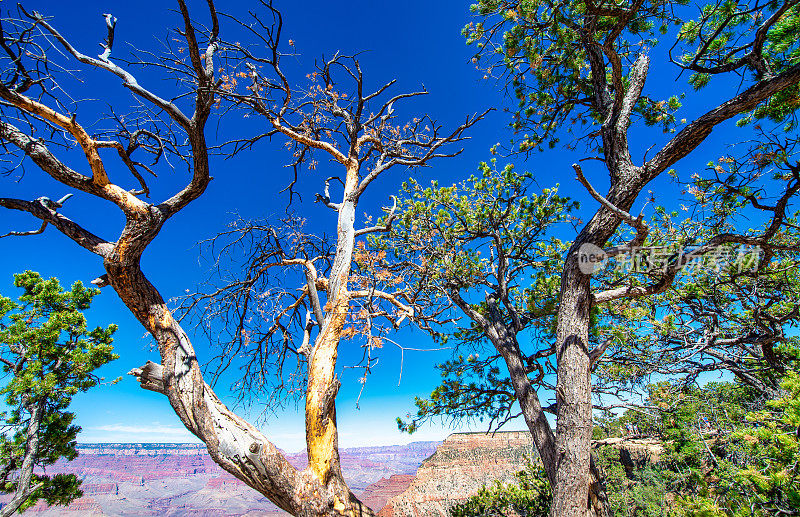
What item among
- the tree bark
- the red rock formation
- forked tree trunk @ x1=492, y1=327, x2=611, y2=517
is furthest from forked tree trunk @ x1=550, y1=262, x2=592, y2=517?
the red rock formation

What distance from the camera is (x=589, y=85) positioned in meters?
5.64

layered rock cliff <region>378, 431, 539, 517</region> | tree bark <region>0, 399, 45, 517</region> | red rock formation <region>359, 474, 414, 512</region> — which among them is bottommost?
red rock formation <region>359, 474, 414, 512</region>

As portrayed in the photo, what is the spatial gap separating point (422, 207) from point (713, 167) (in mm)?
4807

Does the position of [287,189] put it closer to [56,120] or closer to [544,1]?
[56,120]

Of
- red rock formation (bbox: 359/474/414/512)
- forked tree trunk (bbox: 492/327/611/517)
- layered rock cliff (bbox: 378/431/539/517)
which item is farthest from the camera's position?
red rock formation (bbox: 359/474/414/512)

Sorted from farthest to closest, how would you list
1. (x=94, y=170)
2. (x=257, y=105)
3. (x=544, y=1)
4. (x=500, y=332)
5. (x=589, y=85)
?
(x=500, y=332)
(x=589, y=85)
(x=544, y=1)
(x=257, y=105)
(x=94, y=170)

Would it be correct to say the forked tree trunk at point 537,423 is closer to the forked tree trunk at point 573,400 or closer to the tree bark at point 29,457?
the forked tree trunk at point 573,400

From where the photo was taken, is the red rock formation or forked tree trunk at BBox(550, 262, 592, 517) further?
the red rock formation

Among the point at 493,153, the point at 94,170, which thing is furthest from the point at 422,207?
the point at 94,170

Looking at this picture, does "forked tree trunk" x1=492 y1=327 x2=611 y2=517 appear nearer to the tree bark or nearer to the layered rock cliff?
the tree bark

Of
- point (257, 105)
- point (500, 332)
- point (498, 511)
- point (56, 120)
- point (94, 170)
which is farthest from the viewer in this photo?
point (498, 511)

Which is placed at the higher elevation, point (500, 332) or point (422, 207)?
point (422, 207)

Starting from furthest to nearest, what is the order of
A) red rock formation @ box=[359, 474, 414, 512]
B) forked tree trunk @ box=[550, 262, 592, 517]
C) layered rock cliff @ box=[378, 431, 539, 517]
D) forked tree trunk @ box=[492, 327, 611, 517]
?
1. red rock formation @ box=[359, 474, 414, 512]
2. layered rock cliff @ box=[378, 431, 539, 517]
3. forked tree trunk @ box=[492, 327, 611, 517]
4. forked tree trunk @ box=[550, 262, 592, 517]

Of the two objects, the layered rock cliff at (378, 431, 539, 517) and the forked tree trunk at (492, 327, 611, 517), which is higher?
the forked tree trunk at (492, 327, 611, 517)
